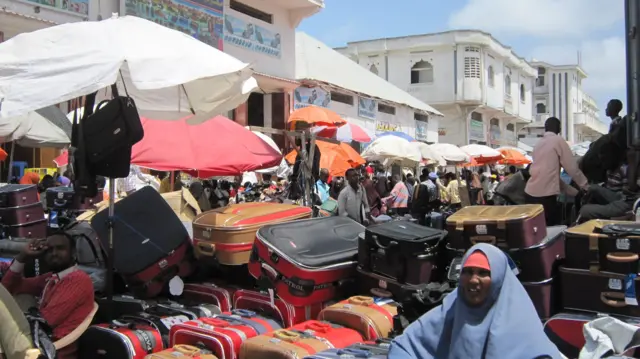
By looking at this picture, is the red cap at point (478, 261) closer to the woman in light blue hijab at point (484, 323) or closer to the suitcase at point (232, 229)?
the woman in light blue hijab at point (484, 323)

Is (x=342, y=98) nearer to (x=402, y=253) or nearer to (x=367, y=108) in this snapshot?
(x=367, y=108)

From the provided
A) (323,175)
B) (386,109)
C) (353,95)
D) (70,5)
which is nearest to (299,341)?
(323,175)

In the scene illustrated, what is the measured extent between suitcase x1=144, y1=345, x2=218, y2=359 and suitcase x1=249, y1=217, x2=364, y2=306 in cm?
81

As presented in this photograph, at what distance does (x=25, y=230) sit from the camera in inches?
255

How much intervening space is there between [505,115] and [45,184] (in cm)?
4185

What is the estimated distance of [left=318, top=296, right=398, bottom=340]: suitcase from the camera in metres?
4.02

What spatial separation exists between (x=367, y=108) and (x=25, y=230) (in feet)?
72.2

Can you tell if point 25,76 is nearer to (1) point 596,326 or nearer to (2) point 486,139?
(1) point 596,326

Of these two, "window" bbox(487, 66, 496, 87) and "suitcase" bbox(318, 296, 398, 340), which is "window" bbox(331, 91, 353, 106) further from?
"suitcase" bbox(318, 296, 398, 340)

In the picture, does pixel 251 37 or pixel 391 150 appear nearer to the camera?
pixel 391 150

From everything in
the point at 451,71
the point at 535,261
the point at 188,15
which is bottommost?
the point at 535,261

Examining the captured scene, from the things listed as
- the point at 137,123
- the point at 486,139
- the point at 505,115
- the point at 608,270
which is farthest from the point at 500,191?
the point at 505,115

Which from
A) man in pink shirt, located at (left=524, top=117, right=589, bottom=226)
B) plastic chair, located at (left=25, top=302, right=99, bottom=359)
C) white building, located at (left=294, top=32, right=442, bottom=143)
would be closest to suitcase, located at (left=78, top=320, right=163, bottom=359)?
plastic chair, located at (left=25, top=302, right=99, bottom=359)

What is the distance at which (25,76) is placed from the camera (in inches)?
156
